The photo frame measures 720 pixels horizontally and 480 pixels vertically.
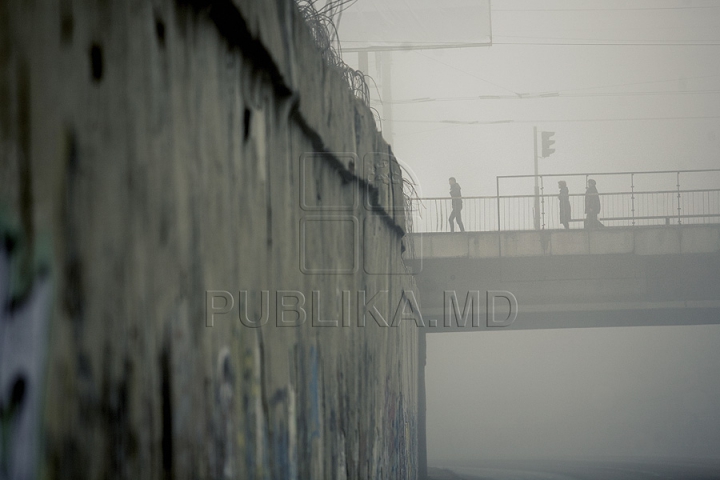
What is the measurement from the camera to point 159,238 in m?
1.44

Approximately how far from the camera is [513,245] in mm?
18734

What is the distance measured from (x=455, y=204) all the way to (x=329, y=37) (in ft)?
59.6

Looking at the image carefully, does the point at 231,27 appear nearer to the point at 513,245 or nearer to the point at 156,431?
the point at 156,431

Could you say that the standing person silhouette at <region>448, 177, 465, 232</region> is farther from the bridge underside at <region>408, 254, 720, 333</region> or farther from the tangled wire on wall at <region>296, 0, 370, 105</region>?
the tangled wire on wall at <region>296, 0, 370, 105</region>

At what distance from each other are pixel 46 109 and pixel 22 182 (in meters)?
0.11

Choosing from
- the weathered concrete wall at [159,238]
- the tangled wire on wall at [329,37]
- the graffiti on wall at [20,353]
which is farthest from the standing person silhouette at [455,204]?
the graffiti on wall at [20,353]

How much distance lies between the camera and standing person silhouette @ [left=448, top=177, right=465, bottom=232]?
2074 centimetres

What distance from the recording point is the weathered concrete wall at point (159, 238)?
107cm

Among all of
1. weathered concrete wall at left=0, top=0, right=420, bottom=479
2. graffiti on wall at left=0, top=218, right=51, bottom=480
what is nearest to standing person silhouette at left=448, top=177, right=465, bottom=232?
weathered concrete wall at left=0, top=0, right=420, bottom=479

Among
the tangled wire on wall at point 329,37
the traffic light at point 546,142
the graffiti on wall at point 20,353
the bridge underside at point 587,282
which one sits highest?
the traffic light at point 546,142

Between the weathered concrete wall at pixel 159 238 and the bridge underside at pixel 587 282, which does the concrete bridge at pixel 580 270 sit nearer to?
the bridge underside at pixel 587 282

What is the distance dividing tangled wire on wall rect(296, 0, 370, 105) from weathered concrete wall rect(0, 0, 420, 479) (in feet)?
1.94

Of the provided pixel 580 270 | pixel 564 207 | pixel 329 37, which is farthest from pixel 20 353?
pixel 564 207

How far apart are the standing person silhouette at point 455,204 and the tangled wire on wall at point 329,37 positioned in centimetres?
1544
